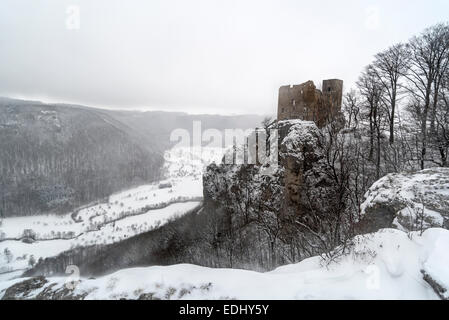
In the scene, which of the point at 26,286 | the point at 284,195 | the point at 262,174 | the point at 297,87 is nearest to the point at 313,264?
the point at 26,286

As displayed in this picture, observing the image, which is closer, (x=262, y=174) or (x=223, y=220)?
(x=262, y=174)

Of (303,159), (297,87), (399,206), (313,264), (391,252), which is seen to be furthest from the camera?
(297,87)

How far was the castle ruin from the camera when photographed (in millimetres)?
14305

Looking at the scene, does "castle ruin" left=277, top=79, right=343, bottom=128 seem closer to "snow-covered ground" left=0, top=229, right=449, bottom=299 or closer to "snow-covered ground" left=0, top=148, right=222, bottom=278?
"snow-covered ground" left=0, top=148, right=222, bottom=278

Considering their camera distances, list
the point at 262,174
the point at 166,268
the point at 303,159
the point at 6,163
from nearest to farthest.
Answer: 1. the point at 166,268
2. the point at 303,159
3. the point at 262,174
4. the point at 6,163

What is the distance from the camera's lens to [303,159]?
12102 millimetres

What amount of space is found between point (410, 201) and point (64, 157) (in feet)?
315

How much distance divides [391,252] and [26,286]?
257 inches

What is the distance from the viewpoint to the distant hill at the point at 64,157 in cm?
5694

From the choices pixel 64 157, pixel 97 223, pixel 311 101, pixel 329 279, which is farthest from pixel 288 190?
pixel 64 157

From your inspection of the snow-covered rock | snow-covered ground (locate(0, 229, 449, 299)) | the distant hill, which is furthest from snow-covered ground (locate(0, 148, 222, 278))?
snow-covered ground (locate(0, 229, 449, 299))

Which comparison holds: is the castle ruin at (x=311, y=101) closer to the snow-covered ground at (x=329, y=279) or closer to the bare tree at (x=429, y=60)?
the bare tree at (x=429, y=60)
